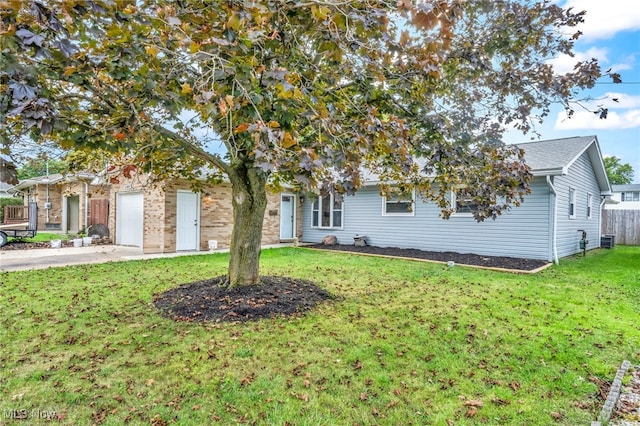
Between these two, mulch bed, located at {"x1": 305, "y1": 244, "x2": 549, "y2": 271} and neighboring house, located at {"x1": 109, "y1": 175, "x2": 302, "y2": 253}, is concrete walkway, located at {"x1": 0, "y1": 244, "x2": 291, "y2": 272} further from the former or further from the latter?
mulch bed, located at {"x1": 305, "y1": 244, "x2": 549, "y2": 271}

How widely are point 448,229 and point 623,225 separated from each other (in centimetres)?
1214

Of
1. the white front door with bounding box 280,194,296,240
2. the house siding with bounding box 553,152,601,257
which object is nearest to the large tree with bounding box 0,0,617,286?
the house siding with bounding box 553,152,601,257

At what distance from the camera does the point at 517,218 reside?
34.6 feet

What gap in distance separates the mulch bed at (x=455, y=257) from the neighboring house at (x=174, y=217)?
374cm

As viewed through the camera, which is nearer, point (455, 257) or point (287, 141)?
point (287, 141)

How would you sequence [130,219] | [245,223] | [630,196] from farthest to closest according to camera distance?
[630,196] < [130,219] < [245,223]

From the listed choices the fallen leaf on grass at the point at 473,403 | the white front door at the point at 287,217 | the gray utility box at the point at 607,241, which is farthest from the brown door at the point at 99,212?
the gray utility box at the point at 607,241

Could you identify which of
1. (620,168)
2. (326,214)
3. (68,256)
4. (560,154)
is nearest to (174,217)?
(68,256)

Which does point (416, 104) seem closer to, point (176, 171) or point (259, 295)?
point (259, 295)

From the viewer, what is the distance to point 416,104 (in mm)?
4875

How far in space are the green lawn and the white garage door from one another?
612cm

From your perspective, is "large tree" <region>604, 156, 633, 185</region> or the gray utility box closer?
the gray utility box

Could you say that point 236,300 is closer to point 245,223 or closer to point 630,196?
point 245,223

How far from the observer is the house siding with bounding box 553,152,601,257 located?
35.7 feet
